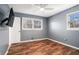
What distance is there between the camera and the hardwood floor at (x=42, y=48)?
1724mm

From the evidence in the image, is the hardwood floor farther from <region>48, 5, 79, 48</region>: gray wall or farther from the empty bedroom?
<region>48, 5, 79, 48</region>: gray wall

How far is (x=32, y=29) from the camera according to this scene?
1681mm

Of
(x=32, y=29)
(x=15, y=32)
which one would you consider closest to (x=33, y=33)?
(x=32, y=29)

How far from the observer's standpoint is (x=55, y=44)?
79.2 inches

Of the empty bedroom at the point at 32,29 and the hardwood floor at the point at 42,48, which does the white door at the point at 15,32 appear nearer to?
the empty bedroom at the point at 32,29

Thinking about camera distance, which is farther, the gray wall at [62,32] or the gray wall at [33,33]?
the gray wall at [62,32]

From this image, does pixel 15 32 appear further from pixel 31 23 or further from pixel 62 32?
pixel 62 32

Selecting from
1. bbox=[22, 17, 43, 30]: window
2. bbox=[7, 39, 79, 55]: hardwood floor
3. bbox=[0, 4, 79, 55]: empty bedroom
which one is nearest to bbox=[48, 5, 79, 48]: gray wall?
bbox=[0, 4, 79, 55]: empty bedroom

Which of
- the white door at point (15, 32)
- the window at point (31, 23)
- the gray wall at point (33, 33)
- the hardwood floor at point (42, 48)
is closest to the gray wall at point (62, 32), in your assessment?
the hardwood floor at point (42, 48)
